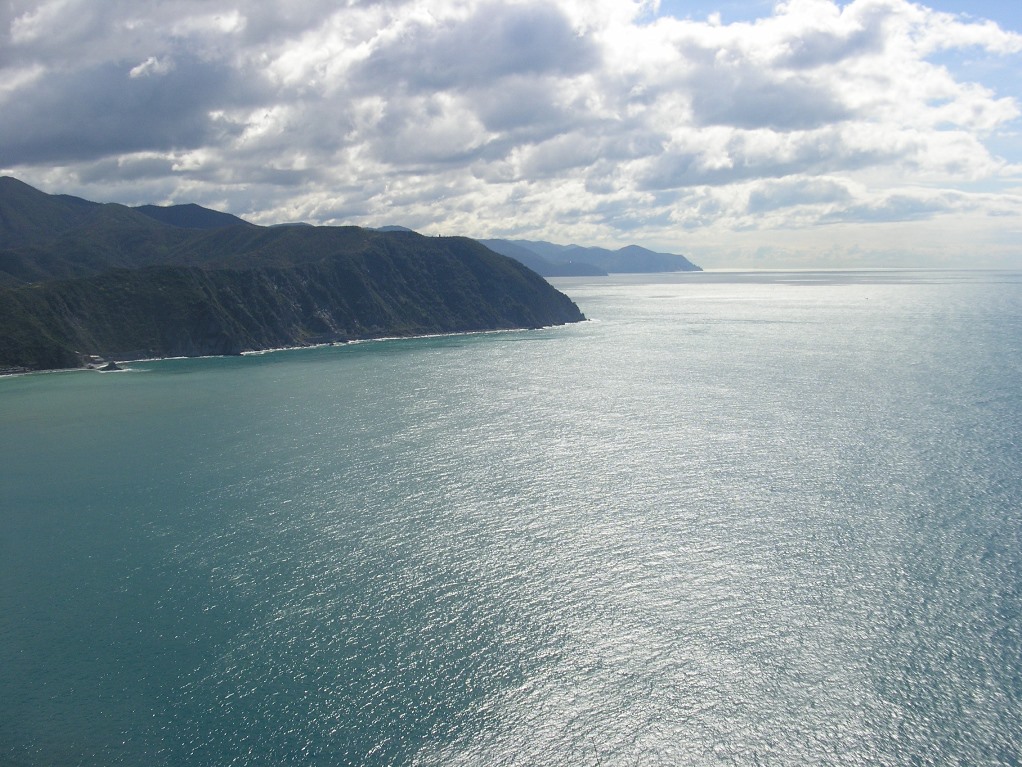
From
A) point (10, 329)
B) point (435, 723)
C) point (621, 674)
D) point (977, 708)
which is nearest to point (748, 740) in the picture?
point (621, 674)

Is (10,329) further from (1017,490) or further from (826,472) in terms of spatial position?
(1017,490)

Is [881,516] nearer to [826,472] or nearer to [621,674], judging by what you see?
[826,472]

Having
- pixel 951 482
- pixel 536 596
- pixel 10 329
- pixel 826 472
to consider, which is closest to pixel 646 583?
pixel 536 596

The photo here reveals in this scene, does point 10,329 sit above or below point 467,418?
above

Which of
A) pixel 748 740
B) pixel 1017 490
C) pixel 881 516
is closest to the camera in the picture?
pixel 748 740

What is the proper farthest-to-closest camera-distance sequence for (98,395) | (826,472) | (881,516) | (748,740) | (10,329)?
1. (10,329)
2. (98,395)
3. (826,472)
4. (881,516)
5. (748,740)

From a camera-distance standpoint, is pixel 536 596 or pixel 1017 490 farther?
pixel 1017 490

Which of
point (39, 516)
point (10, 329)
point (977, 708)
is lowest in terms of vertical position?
point (977, 708)
